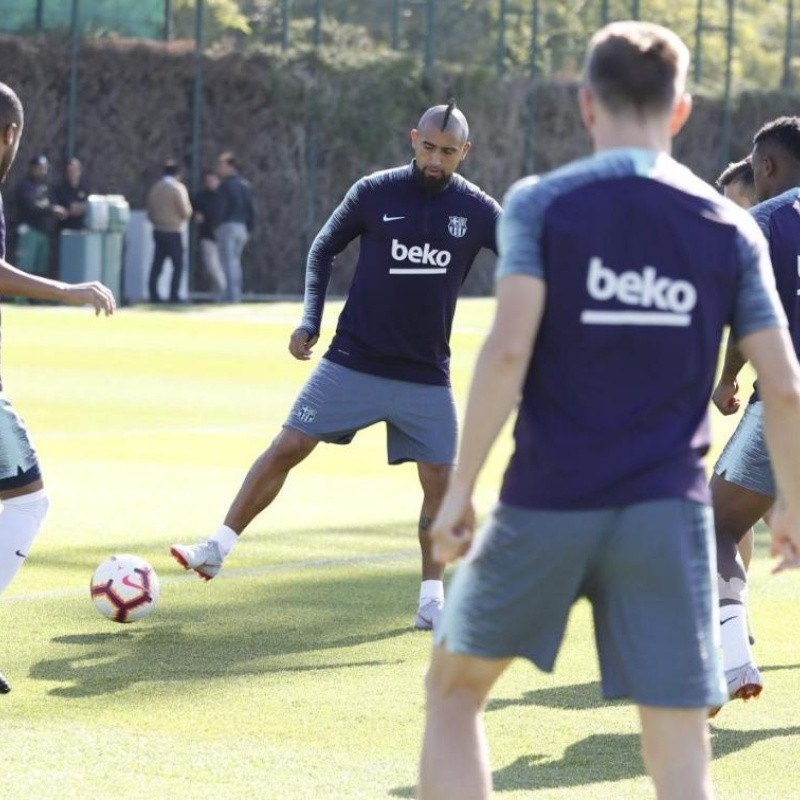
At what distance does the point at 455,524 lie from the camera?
447 cm

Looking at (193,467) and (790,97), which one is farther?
(790,97)

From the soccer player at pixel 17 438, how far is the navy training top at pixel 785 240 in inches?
87.5

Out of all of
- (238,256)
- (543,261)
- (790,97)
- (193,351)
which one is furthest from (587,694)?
(790,97)

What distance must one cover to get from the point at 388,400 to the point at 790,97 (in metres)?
40.0

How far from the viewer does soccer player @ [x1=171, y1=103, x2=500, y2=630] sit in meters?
8.87

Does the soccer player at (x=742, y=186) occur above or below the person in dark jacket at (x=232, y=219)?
above

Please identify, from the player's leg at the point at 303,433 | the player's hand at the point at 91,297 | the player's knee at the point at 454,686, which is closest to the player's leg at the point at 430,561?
the player's leg at the point at 303,433

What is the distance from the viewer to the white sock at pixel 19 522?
23.8ft

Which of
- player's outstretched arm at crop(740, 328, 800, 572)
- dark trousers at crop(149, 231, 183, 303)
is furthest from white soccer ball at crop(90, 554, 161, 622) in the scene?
dark trousers at crop(149, 231, 183, 303)

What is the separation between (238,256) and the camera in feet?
113

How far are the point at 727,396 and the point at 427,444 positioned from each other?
5.86 feet

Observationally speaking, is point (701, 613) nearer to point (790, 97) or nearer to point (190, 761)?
point (190, 761)

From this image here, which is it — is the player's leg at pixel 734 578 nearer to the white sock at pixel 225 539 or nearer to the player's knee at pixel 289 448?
the player's knee at pixel 289 448

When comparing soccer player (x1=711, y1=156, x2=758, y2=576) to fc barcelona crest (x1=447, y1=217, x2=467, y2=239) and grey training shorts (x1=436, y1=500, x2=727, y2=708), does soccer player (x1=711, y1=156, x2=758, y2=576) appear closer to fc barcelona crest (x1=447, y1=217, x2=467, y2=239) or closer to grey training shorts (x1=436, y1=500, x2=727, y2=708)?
fc barcelona crest (x1=447, y1=217, x2=467, y2=239)
